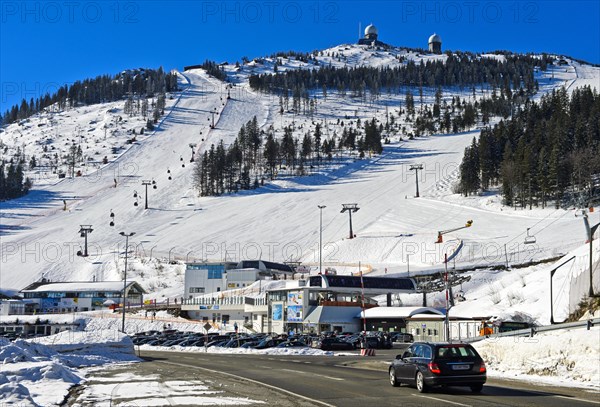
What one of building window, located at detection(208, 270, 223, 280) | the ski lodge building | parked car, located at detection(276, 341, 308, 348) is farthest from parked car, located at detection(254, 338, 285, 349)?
the ski lodge building

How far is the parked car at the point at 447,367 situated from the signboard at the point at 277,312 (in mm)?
53736

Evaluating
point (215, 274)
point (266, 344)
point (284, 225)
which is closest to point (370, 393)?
point (266, 344)

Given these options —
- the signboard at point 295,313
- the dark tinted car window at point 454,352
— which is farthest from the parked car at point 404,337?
the dark tinted car window at point 454,352

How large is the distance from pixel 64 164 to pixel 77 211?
5694 centimetres

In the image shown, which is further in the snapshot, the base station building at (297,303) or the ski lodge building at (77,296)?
the ski lodge building at (77,296)

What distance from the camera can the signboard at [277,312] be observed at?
234ft

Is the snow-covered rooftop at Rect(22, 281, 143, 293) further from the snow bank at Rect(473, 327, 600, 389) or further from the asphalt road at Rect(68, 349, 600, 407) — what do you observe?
the snow bank at Rect(473, 327, 600, 389)

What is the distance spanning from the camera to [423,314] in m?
61.6

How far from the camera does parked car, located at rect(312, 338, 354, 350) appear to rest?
46.2 m

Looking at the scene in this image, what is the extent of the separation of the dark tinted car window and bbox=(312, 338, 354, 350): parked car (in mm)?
28992

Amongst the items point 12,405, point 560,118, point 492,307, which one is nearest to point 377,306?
point 492,307

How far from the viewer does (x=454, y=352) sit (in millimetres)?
17641

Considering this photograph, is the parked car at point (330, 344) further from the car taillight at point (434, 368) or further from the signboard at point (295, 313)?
the car taillight at point (434, 368)

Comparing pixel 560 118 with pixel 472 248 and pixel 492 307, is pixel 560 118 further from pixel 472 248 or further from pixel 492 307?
pixel 492 307
